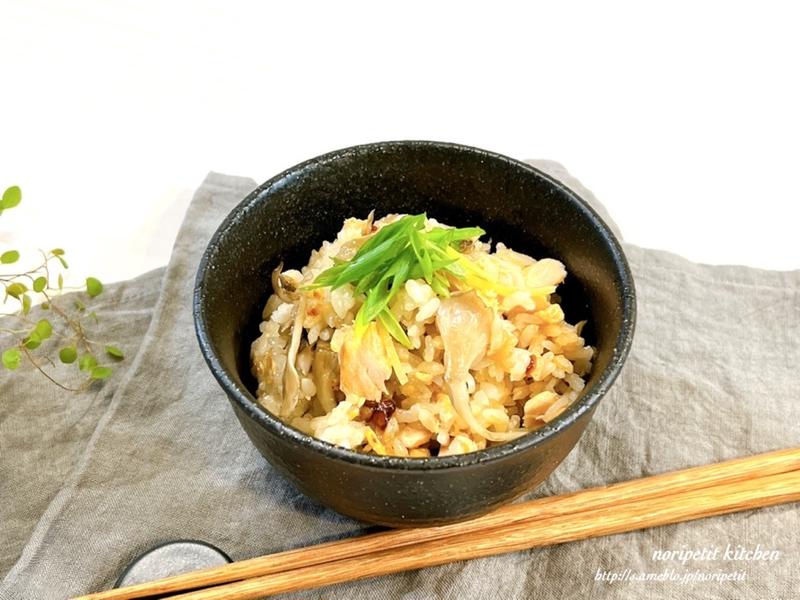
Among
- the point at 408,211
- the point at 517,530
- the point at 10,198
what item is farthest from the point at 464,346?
the point at 10,198

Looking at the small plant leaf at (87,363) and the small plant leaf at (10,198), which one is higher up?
the small plant leaf at (10,198)

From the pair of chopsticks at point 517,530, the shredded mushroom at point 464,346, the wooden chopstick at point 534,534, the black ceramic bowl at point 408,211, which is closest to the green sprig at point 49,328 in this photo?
the black ceramic bowl at point 408,211

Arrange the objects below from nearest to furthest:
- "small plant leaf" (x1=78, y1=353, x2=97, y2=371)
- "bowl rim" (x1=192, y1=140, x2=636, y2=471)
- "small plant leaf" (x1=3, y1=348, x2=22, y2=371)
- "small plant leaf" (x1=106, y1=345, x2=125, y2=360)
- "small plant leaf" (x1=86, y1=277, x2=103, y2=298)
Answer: "bowl rim" (x1=192, y1=140, x2=636, y2=471) < "small plant leaf" (x1=3, y1=348, x2=22, y2=371) < "small plant leaf" (x1=78, y1=353, x2=97, y2=371) < "small plant leaf" (x1=106, y1=345, x2=125, y2=360) < "small plant leaf" (x1=86, y1=277, x2=103, y2=298)

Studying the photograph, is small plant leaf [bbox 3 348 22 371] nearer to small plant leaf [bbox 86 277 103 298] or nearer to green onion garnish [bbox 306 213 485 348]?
small plant leaf [bbox 86 277 103 298]

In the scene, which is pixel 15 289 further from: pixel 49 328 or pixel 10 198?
pixel 10 198

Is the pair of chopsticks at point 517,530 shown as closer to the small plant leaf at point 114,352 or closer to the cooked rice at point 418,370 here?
the cooked rice at point 418,370

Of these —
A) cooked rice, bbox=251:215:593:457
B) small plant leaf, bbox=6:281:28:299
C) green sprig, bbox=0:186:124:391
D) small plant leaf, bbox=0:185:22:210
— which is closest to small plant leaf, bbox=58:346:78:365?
green sprig, bbox=0:186:124:391

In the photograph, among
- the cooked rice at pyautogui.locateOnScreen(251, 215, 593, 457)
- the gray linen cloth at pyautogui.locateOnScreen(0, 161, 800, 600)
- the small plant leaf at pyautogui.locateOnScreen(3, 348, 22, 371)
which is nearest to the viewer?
the cooked rice at pyautogui.locateOnScreen(251, 215, 593, 457)
